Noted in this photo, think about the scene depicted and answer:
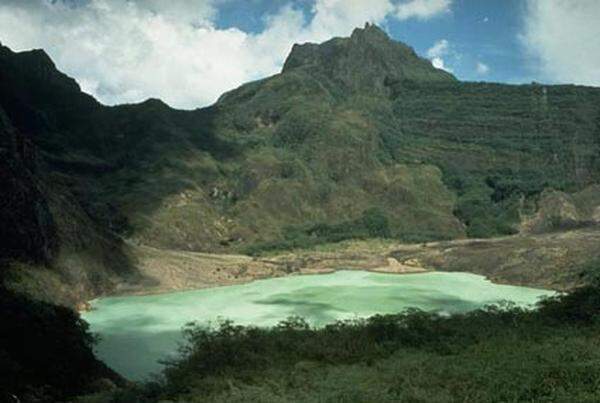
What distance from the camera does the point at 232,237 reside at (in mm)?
141000

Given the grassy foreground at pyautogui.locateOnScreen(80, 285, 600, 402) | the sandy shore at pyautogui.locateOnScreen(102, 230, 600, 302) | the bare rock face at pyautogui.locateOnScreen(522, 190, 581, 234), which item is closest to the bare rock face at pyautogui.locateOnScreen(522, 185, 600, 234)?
the bare rock face at pyautogui.locateOnScreen(522, 190, 581, 234)

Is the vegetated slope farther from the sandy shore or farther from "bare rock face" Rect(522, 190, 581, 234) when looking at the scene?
the sandy shore

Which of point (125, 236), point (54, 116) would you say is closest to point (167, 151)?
point (54, 116)

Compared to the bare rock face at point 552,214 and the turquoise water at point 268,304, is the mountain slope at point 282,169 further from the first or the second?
the turquoise water at point 268,304

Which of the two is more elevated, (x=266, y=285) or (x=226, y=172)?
(x=226, y=172)

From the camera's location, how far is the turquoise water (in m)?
55.8

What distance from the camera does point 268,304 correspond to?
250ft

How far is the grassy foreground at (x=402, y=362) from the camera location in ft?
79.8

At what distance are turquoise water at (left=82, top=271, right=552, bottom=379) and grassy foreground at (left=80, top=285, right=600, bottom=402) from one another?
16.6 meters

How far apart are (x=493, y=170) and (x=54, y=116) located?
352ft

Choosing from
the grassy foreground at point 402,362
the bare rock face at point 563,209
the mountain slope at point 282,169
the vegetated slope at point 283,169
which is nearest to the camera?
the grassy foreground at point 402,362

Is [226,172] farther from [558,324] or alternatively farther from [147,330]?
[558,324]

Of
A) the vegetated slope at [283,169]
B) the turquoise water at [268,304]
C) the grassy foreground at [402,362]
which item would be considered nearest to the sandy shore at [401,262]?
the turquoise water at [268,304]

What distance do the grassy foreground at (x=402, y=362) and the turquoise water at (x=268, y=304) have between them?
654 inches
